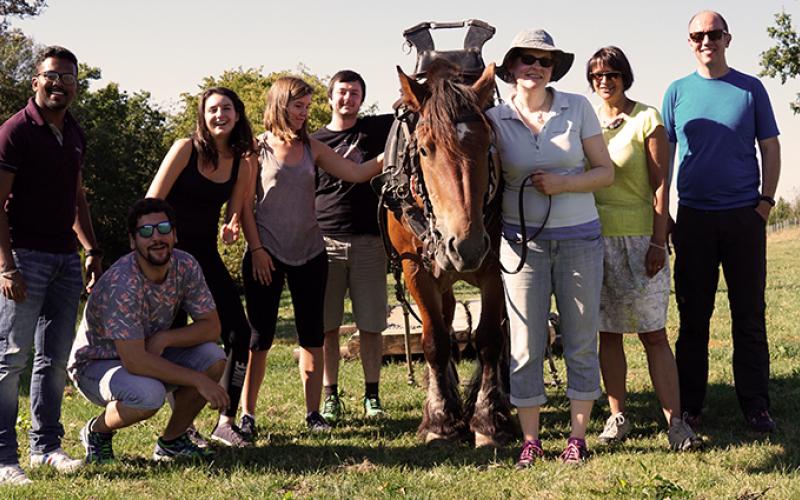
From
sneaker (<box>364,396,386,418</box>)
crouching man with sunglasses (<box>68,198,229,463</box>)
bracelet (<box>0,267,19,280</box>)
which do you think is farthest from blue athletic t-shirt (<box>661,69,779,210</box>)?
bracelet (<box>0,267,19,280</box>)

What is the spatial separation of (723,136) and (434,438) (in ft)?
8.54

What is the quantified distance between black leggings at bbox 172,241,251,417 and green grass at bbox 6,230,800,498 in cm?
48

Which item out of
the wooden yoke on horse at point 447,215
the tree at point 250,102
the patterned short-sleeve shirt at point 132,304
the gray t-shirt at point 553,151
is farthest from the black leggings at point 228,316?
the tree at point 250,102

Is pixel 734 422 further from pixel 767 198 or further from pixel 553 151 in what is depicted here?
pixel 553 151

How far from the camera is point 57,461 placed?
15.6ft

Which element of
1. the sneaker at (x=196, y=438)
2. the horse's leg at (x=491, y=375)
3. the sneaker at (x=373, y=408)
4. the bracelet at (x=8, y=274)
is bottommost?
the sneaker at (x=373, y=408)

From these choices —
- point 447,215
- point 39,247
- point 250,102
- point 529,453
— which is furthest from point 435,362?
point 250,102

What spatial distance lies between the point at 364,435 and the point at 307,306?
938mm

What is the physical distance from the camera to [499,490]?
13.9 feet

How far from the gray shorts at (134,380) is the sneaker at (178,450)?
0.35 meters

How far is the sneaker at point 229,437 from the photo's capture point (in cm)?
530

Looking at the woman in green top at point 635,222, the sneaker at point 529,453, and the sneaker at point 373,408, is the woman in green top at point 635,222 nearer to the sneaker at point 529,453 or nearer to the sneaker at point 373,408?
the sneaker at point 529,453

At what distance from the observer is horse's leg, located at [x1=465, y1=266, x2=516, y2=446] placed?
17.0 feet

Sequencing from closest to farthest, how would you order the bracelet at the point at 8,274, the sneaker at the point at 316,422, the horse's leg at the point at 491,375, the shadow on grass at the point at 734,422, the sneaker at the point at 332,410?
the bracelet at the point at 8,274 → the shadow on grass at the point at 734,422 → the horse's leg at the point at 491,375 → the sneaker at the point at 316,422 → the sneaker at the point at 332,410
